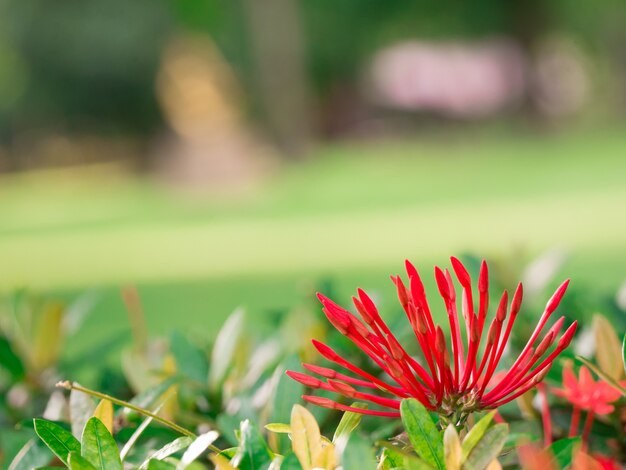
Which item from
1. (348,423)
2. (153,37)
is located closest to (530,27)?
(153,37)

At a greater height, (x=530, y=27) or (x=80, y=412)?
(x=530, y=27)

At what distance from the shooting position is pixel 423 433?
0.84 m

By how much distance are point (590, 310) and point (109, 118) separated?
19.4 meters

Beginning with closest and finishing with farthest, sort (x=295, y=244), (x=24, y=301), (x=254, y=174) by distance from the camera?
(x=24, y=301) < (x=295, y=244) < (x=254, y=174)

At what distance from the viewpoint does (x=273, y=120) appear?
65.3 ft

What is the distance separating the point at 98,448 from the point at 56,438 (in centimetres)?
6

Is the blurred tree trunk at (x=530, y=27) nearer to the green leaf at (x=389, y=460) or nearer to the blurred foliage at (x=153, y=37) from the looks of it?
the blurred foliage at (x=153, y=37)

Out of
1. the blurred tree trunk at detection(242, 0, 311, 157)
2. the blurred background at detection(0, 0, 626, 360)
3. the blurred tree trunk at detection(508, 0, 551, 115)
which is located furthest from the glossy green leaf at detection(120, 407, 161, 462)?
the blurred tree trunk at detection(508, 0, 551, 115)

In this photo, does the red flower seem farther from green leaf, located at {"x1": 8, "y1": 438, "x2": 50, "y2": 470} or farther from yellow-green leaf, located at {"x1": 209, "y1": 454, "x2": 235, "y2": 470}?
green leaf, located at {"x1": 8, "y1": 438, "x2": 50, "y2": 470}

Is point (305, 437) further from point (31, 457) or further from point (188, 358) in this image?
point (188, 358)

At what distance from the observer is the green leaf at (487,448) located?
822mm

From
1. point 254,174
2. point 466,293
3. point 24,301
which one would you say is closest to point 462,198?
point 254,174

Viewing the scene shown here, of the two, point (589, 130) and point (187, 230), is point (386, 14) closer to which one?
point (589, 130)

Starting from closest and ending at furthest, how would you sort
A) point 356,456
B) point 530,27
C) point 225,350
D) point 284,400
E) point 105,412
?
1. point 356,456
2. point 105,412
3. point 284,400
4. point 225,350
5. point 530,27
